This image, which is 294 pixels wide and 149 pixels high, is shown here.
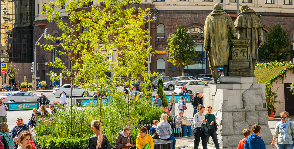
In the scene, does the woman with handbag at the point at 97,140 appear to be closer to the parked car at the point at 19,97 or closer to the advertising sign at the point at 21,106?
the advertising sign at the point at 21,106

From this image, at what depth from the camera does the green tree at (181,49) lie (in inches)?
2098

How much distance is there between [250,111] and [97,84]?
498 cm

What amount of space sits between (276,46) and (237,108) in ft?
143

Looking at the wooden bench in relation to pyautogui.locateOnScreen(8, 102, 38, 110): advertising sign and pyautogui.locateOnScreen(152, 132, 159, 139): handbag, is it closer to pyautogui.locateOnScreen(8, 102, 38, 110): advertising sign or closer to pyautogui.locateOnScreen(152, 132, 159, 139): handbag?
pyautogui.locateOnScreen(152, 132, 159, 139): handbag

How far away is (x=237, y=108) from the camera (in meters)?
13.8

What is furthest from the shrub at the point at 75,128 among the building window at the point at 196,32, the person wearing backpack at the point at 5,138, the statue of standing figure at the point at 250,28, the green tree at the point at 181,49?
the building window at the point at 196,32

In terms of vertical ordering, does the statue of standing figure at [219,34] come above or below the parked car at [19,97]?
above

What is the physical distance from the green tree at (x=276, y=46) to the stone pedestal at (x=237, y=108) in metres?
43.1

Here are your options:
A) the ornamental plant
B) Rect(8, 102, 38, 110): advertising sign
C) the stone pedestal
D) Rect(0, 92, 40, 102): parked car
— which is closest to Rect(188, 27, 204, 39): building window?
Rect(0, 92, 40, 102): parked car

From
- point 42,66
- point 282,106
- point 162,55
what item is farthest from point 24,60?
point 282,106

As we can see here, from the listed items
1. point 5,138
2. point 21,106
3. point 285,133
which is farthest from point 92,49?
point 21,106

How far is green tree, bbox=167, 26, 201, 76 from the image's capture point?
53.3 meters

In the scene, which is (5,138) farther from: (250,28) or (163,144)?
(250,28)

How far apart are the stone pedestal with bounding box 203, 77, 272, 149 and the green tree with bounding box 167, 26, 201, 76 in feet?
129
